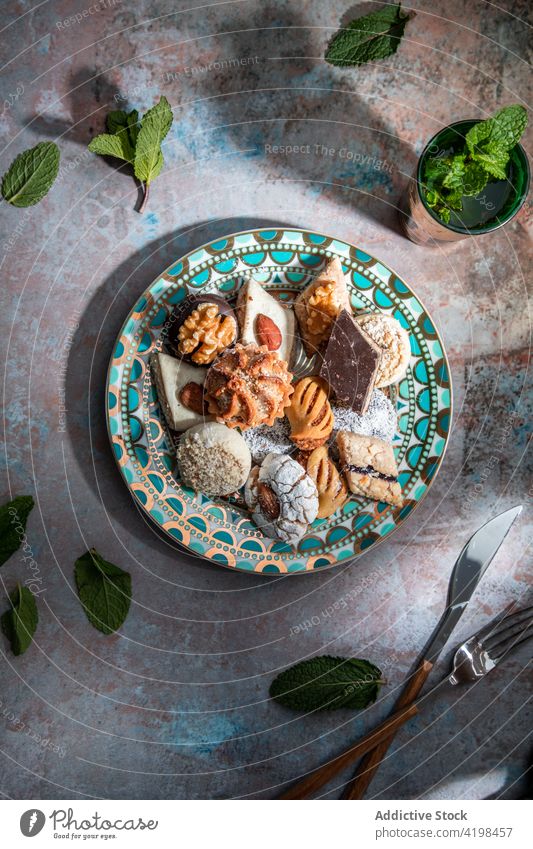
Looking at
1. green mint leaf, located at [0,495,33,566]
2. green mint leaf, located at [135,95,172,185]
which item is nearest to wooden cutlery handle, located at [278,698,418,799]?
green mint leaf, located at [0,495,33,566]

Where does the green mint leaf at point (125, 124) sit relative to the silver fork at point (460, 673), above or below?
above

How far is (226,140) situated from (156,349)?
34.0 inches

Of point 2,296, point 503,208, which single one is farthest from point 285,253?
point 2,296

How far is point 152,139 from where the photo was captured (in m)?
2.45

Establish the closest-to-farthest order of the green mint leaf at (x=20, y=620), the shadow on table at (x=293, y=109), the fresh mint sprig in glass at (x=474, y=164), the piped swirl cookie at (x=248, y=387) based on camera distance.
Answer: the piped swirl cookie at (x=248, y=387), the fresh mint sprig in glass at (x=474, y=164), the green mint leaf at (x=20, y=620), the shadow on table at (x=293, y=109)

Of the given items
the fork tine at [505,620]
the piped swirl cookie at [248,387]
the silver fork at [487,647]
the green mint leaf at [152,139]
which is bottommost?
the silver fork at [487,647]

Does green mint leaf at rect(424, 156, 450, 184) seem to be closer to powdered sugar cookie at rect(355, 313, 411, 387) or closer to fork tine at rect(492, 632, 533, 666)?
powdered sugar cookie at rect(355, 313, 411, 387)

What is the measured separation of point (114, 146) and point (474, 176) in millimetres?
1280

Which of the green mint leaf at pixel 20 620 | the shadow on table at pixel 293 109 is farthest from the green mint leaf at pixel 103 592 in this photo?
the shadow on table at pixel 293 109

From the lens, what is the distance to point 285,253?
2439 millimetres

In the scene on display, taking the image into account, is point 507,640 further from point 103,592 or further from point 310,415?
point 103,592

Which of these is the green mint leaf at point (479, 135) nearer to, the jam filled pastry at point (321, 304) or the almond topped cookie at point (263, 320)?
the jam filled pastry at point (321, 304)

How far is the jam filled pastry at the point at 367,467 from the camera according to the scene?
2381 millimetres

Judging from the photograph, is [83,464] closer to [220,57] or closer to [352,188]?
[352,188]
